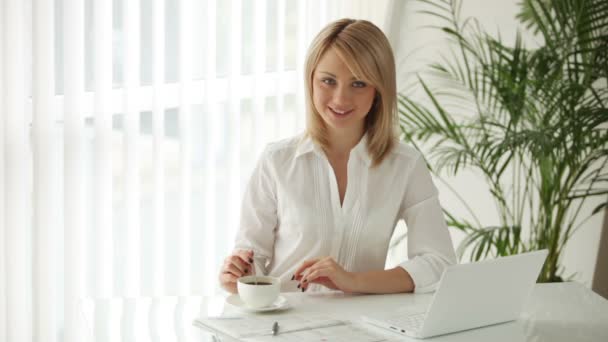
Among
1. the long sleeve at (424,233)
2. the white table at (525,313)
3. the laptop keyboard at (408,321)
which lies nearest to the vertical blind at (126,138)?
the white table at (525,313)

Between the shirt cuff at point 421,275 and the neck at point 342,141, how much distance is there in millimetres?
431

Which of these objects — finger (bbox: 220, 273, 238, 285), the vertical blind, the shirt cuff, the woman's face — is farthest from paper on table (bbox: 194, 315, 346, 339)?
the vertical blind

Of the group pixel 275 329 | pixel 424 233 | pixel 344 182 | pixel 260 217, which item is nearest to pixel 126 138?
pixel 260 217

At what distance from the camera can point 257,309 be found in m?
1.84

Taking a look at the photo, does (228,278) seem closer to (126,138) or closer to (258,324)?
(258,324)

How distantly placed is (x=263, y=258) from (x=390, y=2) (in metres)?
2.43

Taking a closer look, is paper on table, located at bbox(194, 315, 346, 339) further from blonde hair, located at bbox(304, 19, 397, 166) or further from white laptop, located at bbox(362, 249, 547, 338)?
blonde hair, located at bbox(304, 19, 397, 166)

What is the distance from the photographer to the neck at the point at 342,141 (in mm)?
2389

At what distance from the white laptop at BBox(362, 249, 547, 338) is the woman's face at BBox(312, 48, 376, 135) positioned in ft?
2.04

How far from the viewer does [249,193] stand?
7.75 ft

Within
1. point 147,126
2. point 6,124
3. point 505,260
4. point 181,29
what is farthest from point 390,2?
point 505,260

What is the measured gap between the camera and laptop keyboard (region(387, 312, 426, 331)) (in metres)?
1.74

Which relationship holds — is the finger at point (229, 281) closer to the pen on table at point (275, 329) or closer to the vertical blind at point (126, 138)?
the pen on table at point (275, 329)

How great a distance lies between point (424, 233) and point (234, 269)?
57cm
